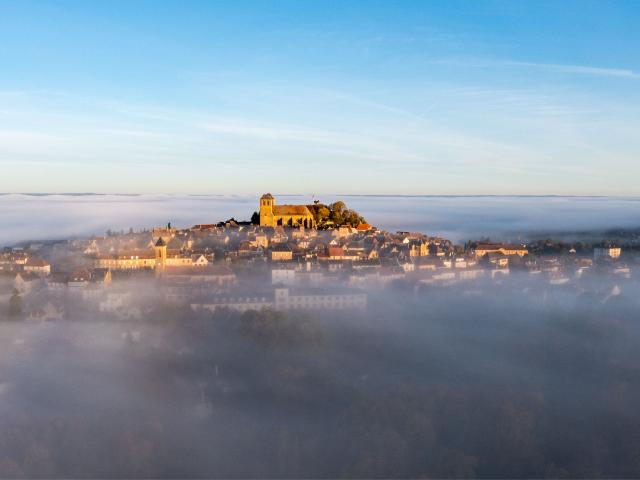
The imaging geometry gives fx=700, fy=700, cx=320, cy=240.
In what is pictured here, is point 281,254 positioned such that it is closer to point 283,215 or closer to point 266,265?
point 266,265

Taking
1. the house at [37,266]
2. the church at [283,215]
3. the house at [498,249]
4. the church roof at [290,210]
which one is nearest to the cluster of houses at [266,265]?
the house at [37,266]

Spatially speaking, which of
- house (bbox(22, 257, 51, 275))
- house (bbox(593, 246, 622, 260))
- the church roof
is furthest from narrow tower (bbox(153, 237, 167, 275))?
house (bbox(593, 246, 622, 260))

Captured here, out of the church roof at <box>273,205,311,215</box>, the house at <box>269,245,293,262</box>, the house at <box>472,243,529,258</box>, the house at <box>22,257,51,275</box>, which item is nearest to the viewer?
the house at <box>22,257,51,275</box>

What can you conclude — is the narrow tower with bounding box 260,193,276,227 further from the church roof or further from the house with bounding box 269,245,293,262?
the house with bounding box 269,245,293,262

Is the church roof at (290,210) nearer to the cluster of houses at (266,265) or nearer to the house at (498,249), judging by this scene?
the cluster of houses at (266,265)

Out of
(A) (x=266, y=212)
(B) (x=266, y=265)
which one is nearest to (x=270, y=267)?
(B) (x=266, y=265)

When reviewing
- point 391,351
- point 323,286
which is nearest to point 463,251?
point 323,286
